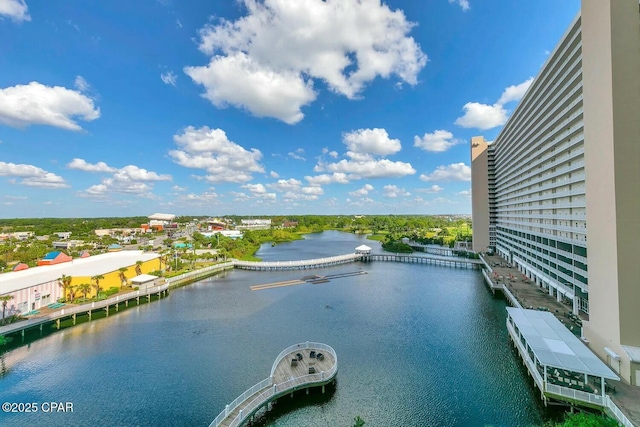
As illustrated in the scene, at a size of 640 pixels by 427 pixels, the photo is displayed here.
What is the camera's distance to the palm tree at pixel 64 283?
1282 inches

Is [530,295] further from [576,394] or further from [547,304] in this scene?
[576,394]

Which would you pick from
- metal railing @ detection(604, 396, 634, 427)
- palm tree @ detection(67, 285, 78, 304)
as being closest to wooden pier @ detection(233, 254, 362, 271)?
palm tree @ detection(67, 285, 78, 304)

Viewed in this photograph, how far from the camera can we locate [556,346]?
16.5 meters

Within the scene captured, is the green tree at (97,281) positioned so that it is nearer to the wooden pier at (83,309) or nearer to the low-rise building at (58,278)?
the low-rise building at (58,278)

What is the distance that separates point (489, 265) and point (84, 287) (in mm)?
59919

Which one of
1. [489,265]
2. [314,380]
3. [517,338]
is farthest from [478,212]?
[314,380]

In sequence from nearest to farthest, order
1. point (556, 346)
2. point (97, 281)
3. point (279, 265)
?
point (556, 346) < point (97, 281) < point (279, 265)

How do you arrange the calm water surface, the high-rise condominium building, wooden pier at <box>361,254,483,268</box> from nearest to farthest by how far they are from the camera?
the calm water surface → the high-rise condominium building → wooden pier at <box>361,254,483,268</box>

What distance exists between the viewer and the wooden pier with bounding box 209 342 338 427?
47.3 feet

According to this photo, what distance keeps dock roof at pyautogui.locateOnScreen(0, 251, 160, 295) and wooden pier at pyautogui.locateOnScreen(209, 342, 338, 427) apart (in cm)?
2869

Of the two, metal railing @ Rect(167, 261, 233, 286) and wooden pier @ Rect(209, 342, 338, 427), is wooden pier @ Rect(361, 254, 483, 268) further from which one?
wooden pier @ Rect(209, 342, 338, 427)

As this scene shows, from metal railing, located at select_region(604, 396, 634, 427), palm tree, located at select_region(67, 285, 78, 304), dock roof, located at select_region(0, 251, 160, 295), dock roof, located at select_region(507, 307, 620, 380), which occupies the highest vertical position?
dock roof, located at select_region(0, 251, 160, 295)

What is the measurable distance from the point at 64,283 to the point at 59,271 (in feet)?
17.0

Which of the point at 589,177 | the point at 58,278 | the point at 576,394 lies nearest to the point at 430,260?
the point at 589,177
